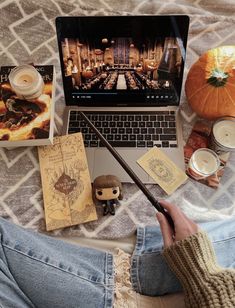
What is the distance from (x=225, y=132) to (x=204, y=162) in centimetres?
8

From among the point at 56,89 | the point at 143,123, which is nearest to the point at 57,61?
the point at 56,89

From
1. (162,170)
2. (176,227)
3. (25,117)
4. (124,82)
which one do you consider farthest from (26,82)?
(176,227)

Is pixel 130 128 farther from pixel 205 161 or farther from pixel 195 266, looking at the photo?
pixel 195 266

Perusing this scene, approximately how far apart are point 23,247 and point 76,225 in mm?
129

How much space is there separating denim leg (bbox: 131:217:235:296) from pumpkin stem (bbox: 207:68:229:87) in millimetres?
296

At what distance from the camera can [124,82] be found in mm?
867

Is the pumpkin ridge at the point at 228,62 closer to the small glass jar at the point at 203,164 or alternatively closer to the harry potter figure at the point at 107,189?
the small glass jar at the point at 203,164

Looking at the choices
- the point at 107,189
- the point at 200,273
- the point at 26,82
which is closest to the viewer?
the point at 200,273

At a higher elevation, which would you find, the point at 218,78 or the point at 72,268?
the point at 218,78

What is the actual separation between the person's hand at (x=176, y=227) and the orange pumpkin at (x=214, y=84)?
10.5 inches

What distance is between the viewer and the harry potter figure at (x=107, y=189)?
0.78 meters

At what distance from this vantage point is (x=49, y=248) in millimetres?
743

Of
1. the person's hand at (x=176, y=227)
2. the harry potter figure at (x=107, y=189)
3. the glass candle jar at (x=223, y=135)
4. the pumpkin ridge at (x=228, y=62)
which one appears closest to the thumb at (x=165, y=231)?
the person's hand at (x=176, y=227)

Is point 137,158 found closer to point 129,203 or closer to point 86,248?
point 129,203
